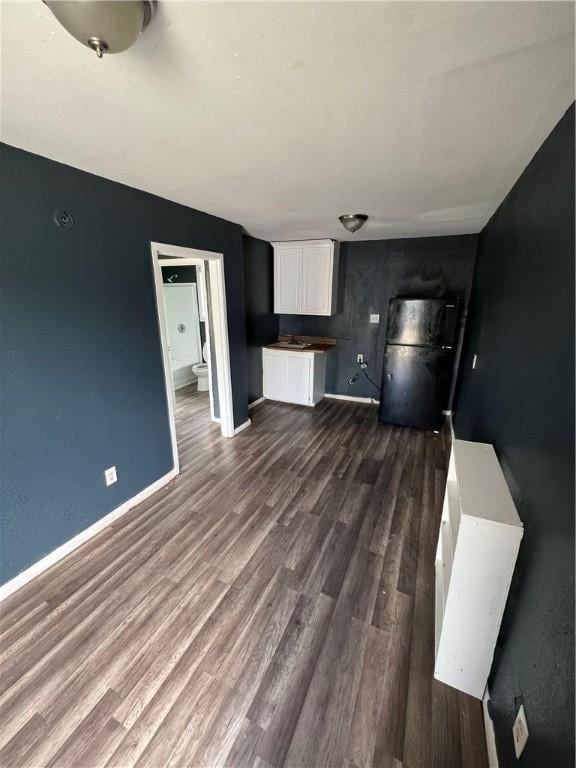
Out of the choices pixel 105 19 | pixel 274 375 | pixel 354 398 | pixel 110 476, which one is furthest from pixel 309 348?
pixel 105 19

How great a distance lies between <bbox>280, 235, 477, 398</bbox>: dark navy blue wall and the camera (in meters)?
3.89

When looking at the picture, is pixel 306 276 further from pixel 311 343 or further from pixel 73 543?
pixel 73 543

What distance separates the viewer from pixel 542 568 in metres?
0.96

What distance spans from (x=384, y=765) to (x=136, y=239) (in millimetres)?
3022

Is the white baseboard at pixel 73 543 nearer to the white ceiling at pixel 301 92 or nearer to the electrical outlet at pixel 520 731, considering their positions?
the white ceiling at pixel 301 92

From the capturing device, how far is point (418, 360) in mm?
3539

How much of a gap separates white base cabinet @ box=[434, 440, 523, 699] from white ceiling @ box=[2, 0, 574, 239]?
1485 millimetres

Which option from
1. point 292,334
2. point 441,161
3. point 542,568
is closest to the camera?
point 542,568

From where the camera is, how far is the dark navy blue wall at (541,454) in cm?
81

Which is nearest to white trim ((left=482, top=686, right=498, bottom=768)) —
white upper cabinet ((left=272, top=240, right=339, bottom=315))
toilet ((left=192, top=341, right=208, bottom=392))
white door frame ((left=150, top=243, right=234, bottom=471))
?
white door frame ((left=150, top=243, right=234, bottom=471))

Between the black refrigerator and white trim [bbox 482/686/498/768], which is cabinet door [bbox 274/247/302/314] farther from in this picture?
white trim [bbox 482/686/498/768]

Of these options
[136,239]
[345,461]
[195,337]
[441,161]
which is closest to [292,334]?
[195,337]

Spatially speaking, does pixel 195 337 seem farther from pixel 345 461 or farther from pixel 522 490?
pixel 522 490

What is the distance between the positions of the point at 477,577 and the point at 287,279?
4.04 meters
